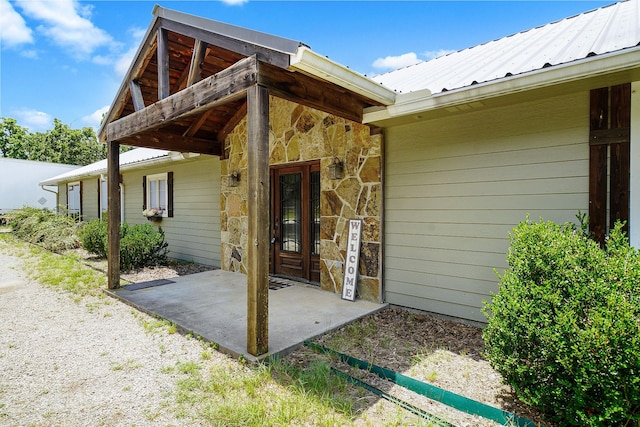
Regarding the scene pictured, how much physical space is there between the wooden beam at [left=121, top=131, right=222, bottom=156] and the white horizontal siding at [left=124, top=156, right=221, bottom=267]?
604 mm

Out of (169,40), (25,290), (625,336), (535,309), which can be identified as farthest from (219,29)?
(25,290)

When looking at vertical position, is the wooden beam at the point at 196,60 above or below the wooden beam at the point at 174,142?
above

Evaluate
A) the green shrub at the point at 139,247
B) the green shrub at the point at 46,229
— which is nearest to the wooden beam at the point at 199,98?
the green shrub at the point at 139,247

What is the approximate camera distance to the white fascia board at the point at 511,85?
8.34 feet

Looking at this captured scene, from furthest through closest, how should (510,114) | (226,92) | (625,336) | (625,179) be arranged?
(510,114) → (226,92) → (625,179) → (625,336)

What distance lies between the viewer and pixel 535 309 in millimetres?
2250

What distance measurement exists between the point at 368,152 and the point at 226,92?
7.22 feet

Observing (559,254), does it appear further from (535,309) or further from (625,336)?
(625,336)

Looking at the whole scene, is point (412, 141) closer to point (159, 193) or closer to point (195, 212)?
point (195, 212)

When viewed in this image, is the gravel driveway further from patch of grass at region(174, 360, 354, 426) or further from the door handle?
the door handle

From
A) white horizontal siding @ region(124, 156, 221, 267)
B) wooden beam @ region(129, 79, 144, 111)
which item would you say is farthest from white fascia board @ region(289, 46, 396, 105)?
white horizontal siding @ region(124, 156, 221, 267)

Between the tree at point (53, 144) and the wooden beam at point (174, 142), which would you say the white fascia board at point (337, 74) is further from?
the tree at point (53, 144)

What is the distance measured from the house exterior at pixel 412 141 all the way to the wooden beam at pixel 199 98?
19 millimetres

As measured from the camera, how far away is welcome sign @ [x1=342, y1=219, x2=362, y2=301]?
4.88m
